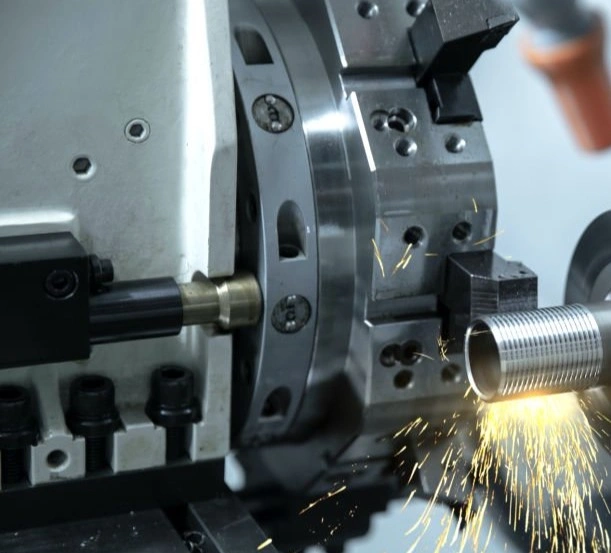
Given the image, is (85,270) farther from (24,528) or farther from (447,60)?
(447,60)

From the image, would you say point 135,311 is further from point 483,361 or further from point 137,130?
point 483,361

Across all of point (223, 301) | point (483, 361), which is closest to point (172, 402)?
point (223, 301)

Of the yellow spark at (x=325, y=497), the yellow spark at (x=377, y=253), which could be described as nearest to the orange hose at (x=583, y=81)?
the yellow spark at (x=377, y=253)

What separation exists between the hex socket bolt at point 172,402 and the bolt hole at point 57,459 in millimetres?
111

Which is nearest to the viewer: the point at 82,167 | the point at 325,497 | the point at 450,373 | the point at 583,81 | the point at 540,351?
the point at 583,81

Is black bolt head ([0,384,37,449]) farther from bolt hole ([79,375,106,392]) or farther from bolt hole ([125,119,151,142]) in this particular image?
bolt hole ([125,119,151,142])

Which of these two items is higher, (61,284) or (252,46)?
(252,46)

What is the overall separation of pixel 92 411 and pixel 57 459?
69 mm

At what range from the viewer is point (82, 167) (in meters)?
1.33

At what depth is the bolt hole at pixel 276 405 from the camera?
57.5 inches

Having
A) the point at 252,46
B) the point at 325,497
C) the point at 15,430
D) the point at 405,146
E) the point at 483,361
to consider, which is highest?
the point at 252,46

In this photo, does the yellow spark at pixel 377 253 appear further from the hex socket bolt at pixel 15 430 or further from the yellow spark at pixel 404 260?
the hex socket bolt at pixel 15 430

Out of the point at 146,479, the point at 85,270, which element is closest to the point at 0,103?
the point at 85,270

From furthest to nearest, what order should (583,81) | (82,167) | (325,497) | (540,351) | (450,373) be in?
(325,497) < (450,373) < (82,167) < (540,351) < (583,81)
